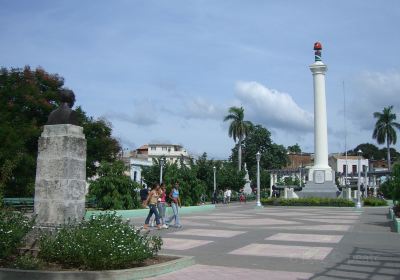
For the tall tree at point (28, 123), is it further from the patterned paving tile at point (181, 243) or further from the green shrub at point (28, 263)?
the green shrub at point (28, 263)

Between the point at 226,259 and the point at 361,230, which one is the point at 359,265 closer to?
the point at 226,259

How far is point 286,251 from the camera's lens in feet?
38.9

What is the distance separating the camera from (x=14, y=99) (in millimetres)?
28984

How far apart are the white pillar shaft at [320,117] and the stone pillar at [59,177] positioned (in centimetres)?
3966

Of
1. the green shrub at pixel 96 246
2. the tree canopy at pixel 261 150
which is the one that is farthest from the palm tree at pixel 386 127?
the green shrub at pixel 96 246

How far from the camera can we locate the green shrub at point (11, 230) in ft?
28.2

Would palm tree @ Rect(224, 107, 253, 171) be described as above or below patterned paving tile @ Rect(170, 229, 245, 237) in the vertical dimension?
above

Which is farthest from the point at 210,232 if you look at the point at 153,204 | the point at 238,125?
the point at 238,125

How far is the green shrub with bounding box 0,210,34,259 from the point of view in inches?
338

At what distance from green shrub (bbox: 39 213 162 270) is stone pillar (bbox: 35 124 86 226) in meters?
0.70

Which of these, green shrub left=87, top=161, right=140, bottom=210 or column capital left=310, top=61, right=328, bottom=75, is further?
column capital left=310, top=61, right=328, bottom=75

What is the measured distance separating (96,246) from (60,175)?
84.0 inches

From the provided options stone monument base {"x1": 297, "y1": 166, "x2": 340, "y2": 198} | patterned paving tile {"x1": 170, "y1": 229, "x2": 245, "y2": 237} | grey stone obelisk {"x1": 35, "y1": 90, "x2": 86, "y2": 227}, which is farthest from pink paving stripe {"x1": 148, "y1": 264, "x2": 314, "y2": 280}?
stone monument base {"x1": 297, "y1": 166, "x2": 340, "y2": 198}

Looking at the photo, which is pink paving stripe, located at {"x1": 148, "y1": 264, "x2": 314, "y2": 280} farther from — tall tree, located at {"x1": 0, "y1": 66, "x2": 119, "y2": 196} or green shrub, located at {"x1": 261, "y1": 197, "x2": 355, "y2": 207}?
green shrub, located at {"x1": 261, "y1": 197, "x2": 355, "y2": 207}
